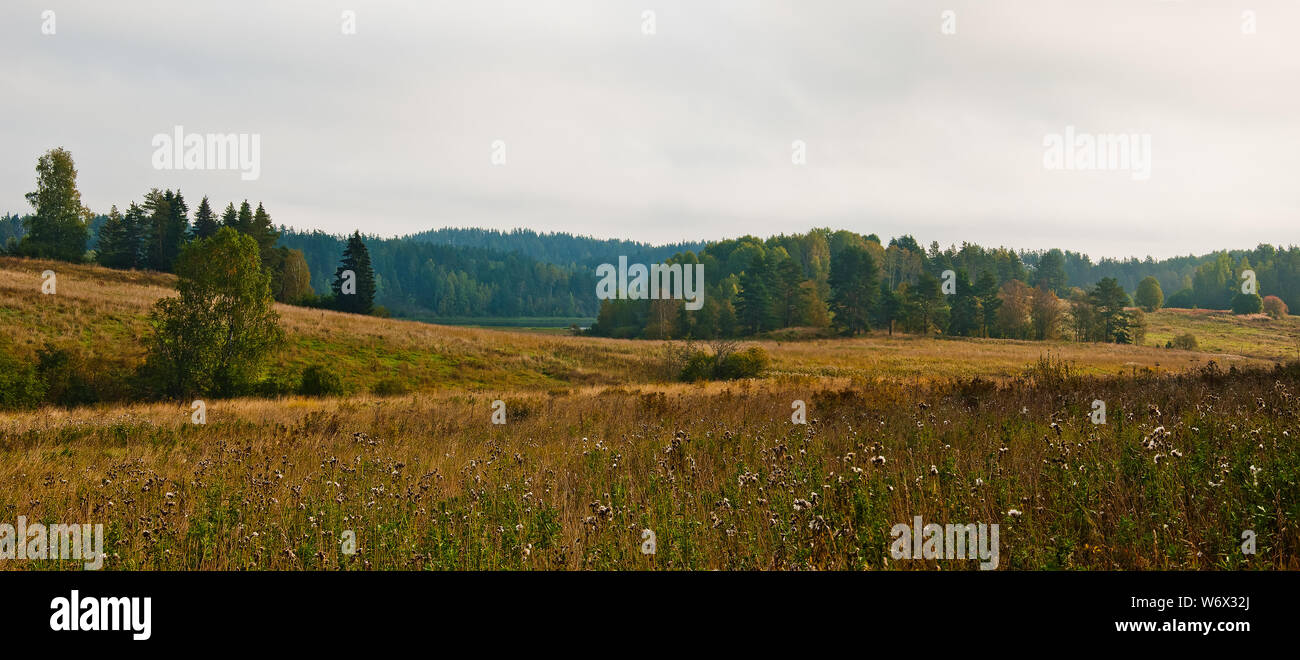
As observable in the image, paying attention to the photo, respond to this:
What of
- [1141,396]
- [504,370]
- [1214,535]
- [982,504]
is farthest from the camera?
[504,370]

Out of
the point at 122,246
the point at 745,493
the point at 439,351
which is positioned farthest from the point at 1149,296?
the point at 122,246

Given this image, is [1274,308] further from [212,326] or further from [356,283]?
[212,326]

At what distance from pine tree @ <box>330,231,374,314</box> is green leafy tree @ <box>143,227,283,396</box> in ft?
135

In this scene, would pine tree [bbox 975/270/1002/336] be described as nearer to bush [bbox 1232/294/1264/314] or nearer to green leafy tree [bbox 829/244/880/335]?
green leafy tree [bbox 829/244/880/335]

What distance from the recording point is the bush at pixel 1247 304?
10275cm

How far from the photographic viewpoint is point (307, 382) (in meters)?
31.8

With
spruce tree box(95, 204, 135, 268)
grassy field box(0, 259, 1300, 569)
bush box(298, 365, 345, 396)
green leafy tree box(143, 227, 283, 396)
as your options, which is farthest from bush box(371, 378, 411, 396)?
spruce tree box(95, 204, 135, 268)

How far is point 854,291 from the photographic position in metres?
85.9

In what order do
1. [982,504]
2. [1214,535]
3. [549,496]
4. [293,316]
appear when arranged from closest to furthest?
[1214,535] < [982,504] < [549,496] < [293,316]

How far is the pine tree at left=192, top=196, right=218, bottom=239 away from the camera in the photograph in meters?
76.4

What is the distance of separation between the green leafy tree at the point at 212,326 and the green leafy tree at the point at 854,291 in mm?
69382
